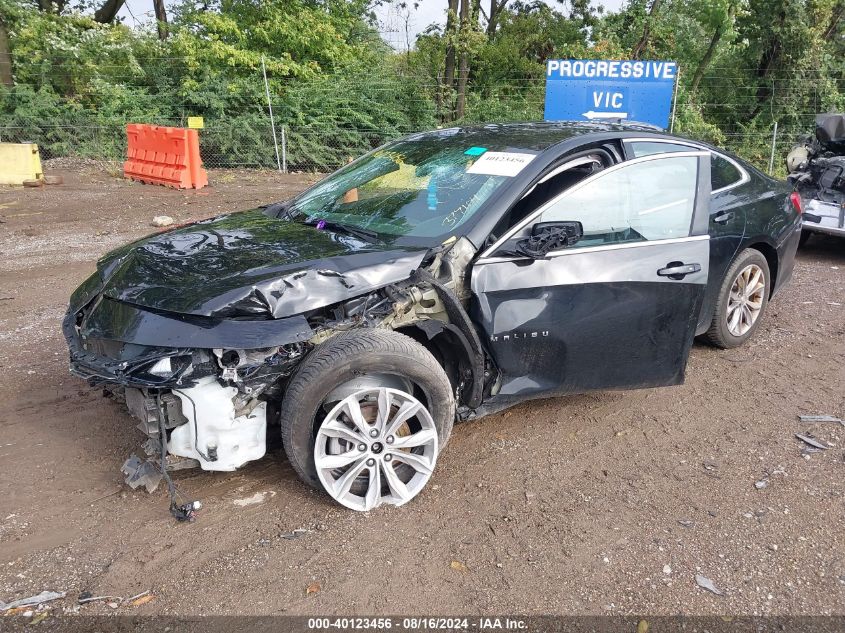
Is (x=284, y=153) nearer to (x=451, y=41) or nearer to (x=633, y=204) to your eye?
(x=451, y=41)

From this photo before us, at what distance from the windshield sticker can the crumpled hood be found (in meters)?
0.76

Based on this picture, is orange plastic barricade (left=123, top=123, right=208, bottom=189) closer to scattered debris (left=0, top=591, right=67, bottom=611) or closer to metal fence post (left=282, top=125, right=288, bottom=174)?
metal fence post (left=282, top=125, right=288, bottom=174)

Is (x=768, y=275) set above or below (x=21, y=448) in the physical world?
above

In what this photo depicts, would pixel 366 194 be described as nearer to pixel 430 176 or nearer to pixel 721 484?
pixel 430 176

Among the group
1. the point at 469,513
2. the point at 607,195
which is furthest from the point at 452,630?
the point at 607,195


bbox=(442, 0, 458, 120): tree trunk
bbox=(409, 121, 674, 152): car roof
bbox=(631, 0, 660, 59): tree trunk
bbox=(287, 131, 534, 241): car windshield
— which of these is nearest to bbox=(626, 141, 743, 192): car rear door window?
bbox=(409, 121, 674, 152): car roof

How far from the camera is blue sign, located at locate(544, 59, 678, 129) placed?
13367mm

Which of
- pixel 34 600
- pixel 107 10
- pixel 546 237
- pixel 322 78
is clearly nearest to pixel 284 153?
pixel 322 78

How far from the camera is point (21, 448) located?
376 centimetres

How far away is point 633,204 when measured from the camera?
12.9 feet

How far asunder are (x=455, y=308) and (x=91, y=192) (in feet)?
38.8

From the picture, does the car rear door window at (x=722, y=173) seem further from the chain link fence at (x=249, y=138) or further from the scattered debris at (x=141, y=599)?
the chain link fence at (x=249, y=138)

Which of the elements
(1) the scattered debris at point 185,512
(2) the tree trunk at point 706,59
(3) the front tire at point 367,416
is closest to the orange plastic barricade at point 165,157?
(1) the scattered debris at point 185,512

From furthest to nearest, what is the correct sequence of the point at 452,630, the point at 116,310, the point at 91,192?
the point at 91,192 < the point at 116,310 < the point at 452,630
